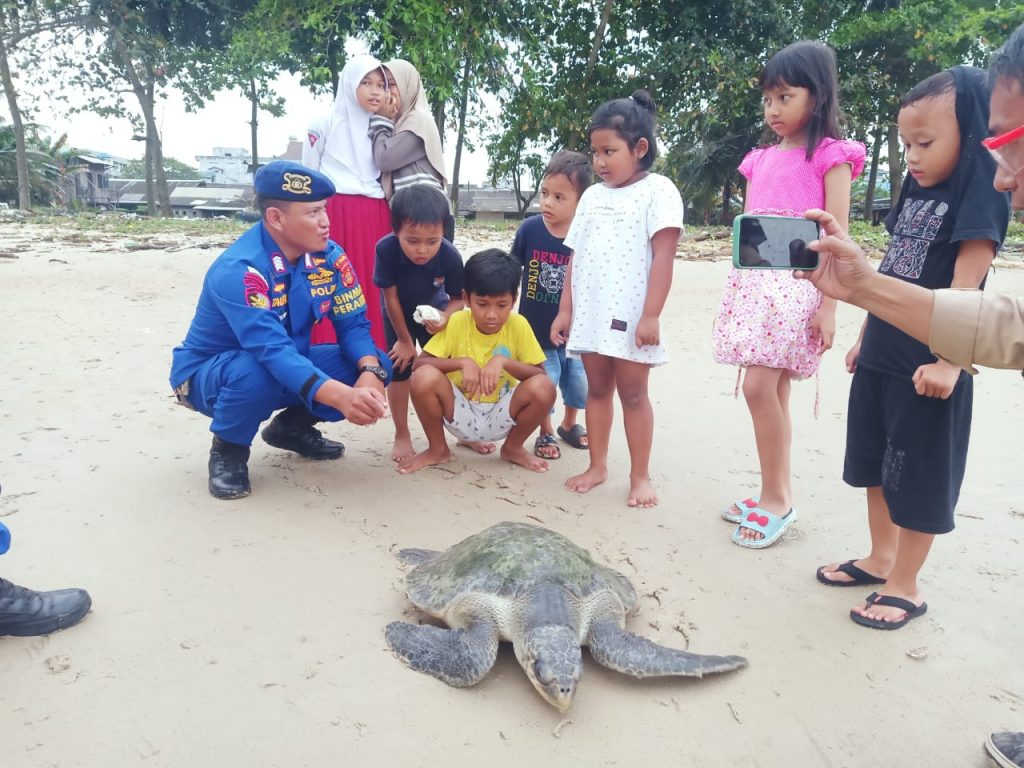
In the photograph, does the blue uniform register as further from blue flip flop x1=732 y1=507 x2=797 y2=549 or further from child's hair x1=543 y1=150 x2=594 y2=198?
blue flip flop x1=732 y1=507 x2=797 y2=549

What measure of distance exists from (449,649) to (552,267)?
7.31 feet

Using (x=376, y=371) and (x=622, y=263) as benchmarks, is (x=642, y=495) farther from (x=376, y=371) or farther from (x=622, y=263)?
(x=376, y=371)

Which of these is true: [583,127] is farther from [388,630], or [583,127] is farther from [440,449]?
[388,630]

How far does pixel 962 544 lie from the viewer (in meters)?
2.71

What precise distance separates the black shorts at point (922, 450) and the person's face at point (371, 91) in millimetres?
Result: 2848

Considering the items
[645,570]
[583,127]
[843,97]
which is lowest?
[645,570]

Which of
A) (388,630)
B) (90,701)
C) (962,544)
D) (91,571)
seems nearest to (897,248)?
(962,544)

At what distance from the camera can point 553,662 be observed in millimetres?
1757

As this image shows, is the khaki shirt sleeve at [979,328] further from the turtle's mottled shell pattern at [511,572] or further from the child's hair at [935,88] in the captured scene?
the turtle's mottled shell pattern at [511,572]

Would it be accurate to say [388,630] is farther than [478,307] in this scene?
No

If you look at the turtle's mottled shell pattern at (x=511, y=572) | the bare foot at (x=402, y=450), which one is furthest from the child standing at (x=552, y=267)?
the turtle's mottled shell pattern at (x=511, y=572)

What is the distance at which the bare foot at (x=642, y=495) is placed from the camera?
9.86ft

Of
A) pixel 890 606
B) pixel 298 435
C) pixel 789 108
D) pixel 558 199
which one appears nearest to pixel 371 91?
pixel 558 199

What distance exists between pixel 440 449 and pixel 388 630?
56.1 inches
